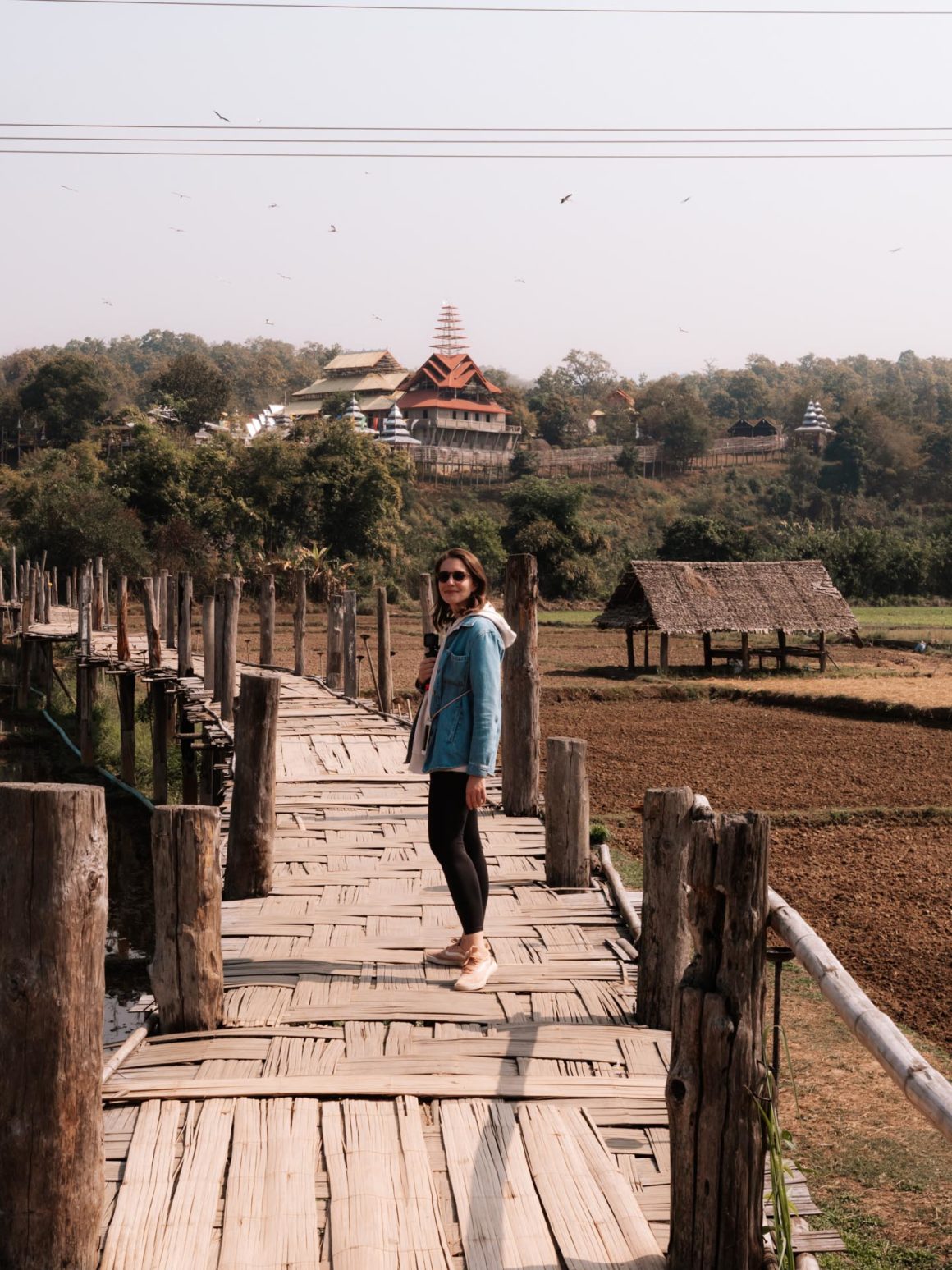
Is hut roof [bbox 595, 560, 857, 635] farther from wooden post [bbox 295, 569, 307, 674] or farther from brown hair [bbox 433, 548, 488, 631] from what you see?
brown hair [bbox 433, 548, 488, 631]

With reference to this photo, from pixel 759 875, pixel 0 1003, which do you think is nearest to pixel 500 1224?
pixel 759 875

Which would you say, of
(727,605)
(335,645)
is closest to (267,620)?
(335,645)

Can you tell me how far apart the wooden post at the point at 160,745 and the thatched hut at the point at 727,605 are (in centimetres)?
1196

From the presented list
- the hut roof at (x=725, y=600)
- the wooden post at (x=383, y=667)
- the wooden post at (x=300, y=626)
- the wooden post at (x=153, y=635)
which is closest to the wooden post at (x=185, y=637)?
the wooden post at (x=153, y=635)

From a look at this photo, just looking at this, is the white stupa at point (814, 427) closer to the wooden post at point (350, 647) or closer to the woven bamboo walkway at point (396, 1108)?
the wooden post at point (350, 647)

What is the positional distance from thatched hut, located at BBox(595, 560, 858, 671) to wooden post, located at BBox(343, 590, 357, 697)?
457 inches

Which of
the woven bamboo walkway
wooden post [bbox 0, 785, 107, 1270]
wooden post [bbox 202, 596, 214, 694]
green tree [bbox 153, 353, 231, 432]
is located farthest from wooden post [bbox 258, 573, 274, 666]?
green tree [bbox 153, 353, 231, 432]

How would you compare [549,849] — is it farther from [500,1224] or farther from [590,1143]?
[500,1224]

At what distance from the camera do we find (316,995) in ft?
16.3

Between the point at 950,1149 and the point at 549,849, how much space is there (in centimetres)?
218

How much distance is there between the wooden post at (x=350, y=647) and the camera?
15.3 metres

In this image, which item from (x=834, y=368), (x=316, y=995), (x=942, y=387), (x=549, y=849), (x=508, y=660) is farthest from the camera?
(x=834, y=368)

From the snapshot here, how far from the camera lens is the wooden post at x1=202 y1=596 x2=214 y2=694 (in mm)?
16094

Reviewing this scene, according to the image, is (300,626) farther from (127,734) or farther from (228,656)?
(228,656)
